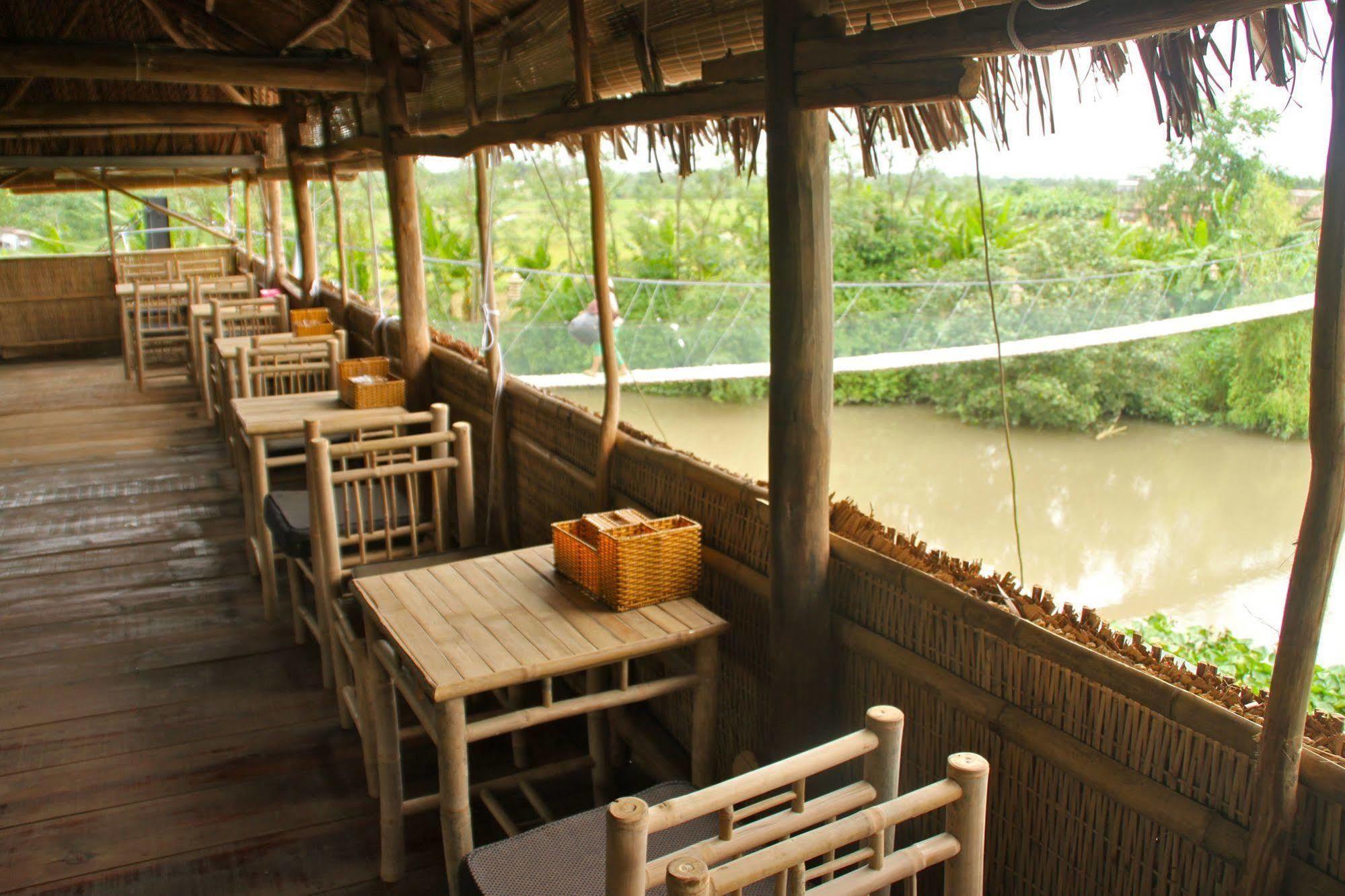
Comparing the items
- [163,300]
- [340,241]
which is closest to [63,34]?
[340,241]

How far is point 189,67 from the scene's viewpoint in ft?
15.5

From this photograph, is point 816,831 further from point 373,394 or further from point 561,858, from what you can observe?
point 373,394

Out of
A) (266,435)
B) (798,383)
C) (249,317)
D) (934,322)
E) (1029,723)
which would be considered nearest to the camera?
(1029,723)

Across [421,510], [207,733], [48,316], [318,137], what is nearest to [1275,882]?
[207,733]

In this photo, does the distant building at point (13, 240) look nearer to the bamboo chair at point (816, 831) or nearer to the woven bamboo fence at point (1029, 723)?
the woven bamboo fence at point (1029, 723)

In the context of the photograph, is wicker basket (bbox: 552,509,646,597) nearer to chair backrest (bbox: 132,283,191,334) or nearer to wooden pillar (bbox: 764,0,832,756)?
wooden pillar (bbox: 764,0,832,756)

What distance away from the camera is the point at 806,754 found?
1274mm

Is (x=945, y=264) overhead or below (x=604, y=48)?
below

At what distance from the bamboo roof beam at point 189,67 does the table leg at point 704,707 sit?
329cm

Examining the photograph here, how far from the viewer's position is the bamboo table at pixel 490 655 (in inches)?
77.0

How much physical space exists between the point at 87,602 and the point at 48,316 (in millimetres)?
7370

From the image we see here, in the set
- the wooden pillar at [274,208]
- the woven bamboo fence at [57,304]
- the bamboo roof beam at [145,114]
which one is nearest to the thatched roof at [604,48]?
the bamboo roof beam at [145,114]

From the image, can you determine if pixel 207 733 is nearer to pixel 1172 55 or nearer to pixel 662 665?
pixel 662 665

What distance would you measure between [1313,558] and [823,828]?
62cm
